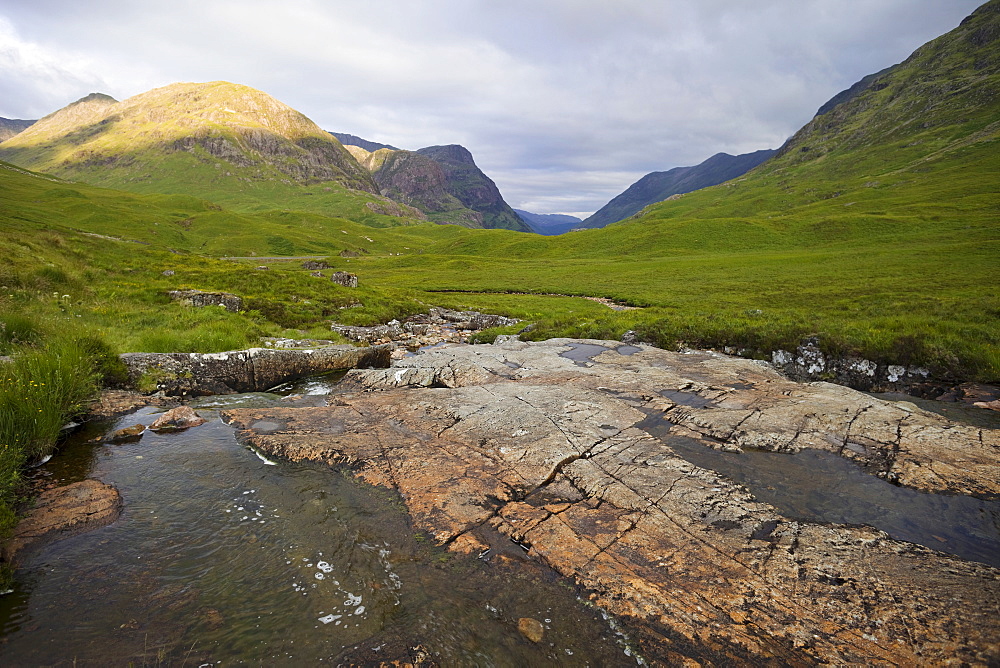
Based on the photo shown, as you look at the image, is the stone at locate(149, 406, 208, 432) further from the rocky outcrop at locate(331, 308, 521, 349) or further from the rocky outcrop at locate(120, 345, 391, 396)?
the rocky outcrop at locate(331, 308, 521, 349)

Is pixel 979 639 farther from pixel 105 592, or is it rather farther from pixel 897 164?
pixel 897 164

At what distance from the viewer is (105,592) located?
20.0 ft

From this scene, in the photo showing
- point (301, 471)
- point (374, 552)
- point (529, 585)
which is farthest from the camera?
point (301, 471)

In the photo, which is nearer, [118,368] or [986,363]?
[118,368]

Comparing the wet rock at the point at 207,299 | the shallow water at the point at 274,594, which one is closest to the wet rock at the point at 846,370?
the shallow water at the point at 274,594

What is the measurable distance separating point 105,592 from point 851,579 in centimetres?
1117

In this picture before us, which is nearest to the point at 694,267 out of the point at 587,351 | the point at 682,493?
the point at 587,351

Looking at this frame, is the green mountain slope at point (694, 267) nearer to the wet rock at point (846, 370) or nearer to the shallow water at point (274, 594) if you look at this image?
the wet rock at point (846, 370)

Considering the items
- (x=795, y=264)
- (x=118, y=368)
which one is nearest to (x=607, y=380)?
(x=118, y=368)

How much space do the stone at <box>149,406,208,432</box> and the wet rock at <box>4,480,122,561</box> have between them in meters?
3.07

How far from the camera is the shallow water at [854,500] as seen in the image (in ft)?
24.0

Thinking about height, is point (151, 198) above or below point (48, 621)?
above

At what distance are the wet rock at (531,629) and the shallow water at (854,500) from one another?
5.35 m

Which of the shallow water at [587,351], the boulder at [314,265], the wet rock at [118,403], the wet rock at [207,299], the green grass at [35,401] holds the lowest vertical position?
the shallow water at [587,351]
